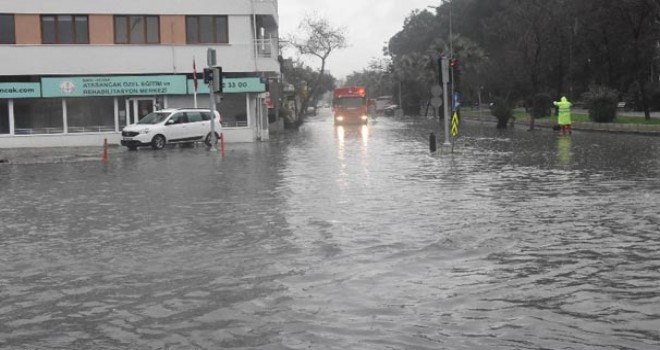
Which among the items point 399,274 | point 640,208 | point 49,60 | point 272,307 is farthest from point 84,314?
point 49,60

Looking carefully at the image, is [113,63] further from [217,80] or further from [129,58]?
[217,80]

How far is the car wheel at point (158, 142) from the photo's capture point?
109ft

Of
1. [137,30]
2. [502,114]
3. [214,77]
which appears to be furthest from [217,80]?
[502,114]

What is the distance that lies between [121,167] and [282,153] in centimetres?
676

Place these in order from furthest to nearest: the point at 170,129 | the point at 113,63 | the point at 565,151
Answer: the point at 113,63
the point at 170,129
the point at 565,151

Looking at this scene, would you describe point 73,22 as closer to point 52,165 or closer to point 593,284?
point 52,165

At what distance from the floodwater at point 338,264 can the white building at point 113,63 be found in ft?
73.5

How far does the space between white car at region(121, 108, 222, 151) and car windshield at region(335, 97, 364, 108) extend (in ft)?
108

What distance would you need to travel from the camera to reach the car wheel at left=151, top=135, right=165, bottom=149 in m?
33.1

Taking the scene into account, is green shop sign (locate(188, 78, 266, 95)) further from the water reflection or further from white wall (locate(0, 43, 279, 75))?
the water reflection

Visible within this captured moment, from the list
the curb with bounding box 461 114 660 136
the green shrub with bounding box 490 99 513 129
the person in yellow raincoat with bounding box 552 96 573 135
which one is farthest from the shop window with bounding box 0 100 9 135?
the curb with bounding box 461 114 660 136

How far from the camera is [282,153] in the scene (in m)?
28.2

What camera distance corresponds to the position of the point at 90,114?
3881cm

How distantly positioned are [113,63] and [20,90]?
4496 millimetres
